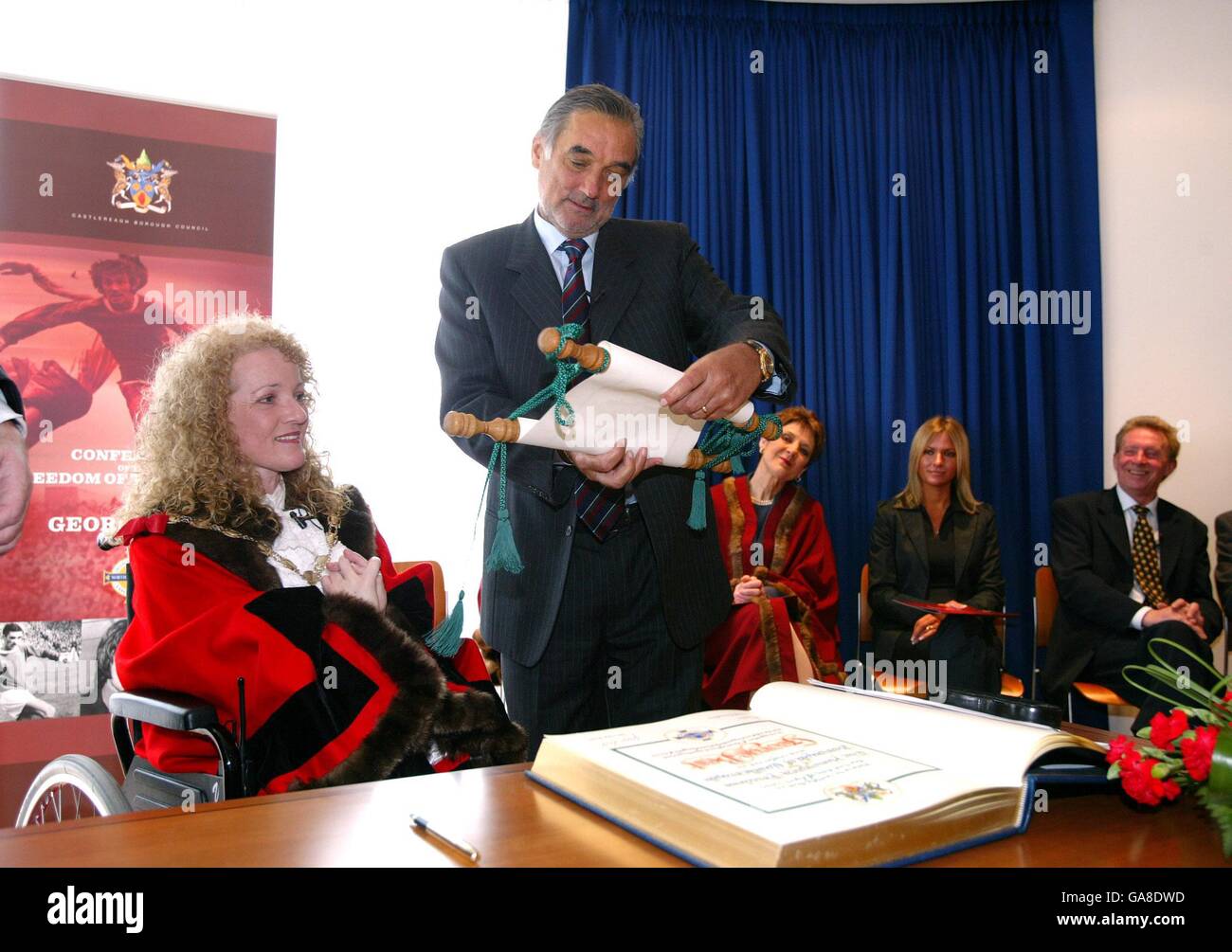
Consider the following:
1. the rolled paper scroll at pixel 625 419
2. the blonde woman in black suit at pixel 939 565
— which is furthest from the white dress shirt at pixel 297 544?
the blonde woman in black suit at pixel 939 565

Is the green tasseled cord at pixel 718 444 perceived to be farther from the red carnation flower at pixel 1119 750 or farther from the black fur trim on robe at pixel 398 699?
the red carnation flower at pixel 1119 750

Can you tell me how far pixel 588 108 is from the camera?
6.02 ft

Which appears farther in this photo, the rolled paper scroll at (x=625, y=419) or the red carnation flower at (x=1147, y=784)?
the rolled paper scroll at (x=625, y=419)

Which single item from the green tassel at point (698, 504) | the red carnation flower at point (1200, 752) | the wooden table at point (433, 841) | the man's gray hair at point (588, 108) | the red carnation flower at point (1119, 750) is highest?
the man's gray hair at point (588, 108)

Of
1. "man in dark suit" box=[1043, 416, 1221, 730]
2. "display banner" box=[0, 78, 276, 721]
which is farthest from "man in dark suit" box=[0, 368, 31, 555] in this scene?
"man in dark suit" box=[1043, 416, 1221, 730]

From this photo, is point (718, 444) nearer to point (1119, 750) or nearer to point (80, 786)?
point (1119, 750)

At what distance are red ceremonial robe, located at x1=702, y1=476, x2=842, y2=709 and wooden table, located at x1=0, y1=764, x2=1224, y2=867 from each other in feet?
8.45

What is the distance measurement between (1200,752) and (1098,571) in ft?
11.6

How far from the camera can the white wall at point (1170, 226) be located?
191 inches

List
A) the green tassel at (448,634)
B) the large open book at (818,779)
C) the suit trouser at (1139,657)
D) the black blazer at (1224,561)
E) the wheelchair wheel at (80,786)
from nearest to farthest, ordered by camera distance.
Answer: the large open book at (818,779) → the wheelchair wheel at (80,786) → the green tassel at (448,634) → the suit trouser at (1139,657) → the black blazer at (1224,561)

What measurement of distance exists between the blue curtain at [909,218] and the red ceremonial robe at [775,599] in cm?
65

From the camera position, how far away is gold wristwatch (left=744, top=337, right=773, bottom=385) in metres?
1.73
